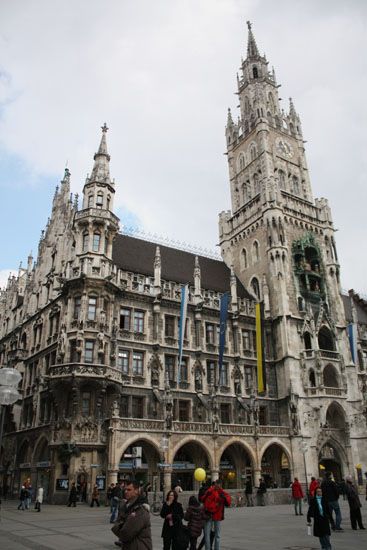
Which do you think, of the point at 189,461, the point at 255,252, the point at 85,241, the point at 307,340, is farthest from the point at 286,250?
the point at 189,461

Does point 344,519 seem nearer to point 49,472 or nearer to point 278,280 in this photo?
point 49,472

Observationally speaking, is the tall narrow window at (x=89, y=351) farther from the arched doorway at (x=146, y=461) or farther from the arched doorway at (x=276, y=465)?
the arched doorway at (x=276, y=465)

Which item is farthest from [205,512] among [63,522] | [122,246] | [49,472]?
[122,246]

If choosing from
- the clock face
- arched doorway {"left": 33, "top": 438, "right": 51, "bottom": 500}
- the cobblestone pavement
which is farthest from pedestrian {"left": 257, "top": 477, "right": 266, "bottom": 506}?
the clock face

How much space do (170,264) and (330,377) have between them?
60.9 ft

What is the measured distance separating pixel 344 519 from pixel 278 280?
2776cm

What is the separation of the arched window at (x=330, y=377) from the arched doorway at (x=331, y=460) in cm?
546

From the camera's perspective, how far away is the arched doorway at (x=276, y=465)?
39.0m

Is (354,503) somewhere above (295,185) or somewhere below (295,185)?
below

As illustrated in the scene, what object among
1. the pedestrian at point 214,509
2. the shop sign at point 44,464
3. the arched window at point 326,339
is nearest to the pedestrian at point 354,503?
the pedestrian at point 214,509

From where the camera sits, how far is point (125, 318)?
36.6 metres

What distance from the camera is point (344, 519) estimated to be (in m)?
19.4

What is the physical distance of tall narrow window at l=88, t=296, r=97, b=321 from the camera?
34250mm

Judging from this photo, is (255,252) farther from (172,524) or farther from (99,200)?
(172,524)
